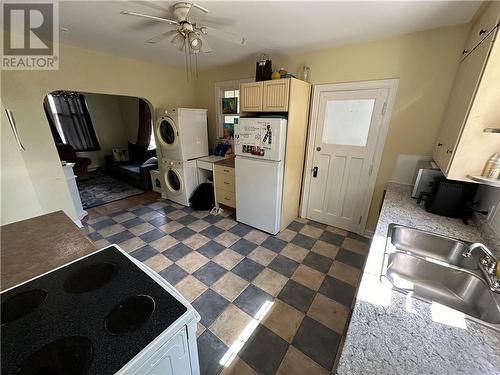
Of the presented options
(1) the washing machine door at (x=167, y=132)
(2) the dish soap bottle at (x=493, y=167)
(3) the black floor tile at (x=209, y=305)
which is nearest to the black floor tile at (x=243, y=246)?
(3) the black floor tile at (x=209, y=305)

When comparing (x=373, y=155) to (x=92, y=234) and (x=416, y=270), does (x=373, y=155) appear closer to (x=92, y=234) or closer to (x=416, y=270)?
(x=416, y=270)

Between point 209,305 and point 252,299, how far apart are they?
380mm

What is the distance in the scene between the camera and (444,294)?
1.16 m

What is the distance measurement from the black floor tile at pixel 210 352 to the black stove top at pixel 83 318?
0.91 m

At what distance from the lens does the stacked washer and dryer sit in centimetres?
316

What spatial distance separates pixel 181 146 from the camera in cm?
322

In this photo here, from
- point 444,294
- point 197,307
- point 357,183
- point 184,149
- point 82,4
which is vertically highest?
point 82,4

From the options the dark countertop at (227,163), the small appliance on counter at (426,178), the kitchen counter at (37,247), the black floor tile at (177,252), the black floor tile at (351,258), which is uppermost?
the small appliance on counter at (426,178)

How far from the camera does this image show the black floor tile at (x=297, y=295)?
1741mm

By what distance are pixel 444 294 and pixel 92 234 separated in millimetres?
3673

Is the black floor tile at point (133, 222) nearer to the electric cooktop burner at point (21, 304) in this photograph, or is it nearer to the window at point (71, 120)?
the electric cooktop burner at point (21, 304)

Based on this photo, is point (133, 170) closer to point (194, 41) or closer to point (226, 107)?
point (226, 107)

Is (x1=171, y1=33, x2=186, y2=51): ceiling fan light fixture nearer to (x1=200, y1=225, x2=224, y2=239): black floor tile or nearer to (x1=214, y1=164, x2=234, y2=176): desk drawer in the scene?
(x1=214, y1=164, x2=234, y2=176): desk drawer

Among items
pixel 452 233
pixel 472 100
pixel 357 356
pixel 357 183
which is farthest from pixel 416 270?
pixel 357 183
